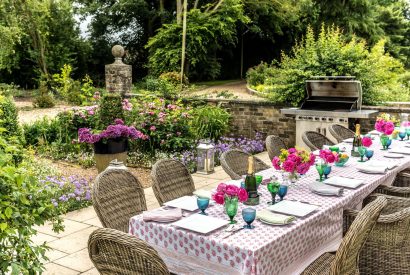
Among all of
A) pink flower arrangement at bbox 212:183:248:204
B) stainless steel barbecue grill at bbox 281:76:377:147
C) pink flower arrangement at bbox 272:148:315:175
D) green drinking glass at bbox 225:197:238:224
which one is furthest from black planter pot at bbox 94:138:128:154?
green drinking glass at bbox 225:197:238:224

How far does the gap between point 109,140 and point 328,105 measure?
3.50 meters

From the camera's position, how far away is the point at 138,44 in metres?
21.6

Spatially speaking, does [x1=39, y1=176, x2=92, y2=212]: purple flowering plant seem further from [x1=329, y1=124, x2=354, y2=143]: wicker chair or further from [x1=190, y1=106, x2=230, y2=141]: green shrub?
[x1=329, y1=124, x2=354, y2=143]: wicker chair

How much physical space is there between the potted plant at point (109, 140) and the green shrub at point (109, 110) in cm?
53

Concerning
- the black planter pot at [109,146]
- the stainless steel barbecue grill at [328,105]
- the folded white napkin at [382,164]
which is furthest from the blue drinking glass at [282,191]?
the stainless steel barbecue grill at [328,105]

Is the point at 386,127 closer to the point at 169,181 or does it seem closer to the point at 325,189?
the point at 325,189

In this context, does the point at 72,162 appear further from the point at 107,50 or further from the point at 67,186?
the point at 107,50

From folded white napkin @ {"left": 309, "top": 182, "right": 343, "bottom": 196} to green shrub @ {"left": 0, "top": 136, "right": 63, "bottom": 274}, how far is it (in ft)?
5.53

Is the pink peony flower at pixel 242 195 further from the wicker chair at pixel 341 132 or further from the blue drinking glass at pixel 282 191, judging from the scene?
the wicker chair at pixel 341 132

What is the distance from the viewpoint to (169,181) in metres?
3.52

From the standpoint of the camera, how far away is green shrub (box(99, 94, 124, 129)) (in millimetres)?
7113

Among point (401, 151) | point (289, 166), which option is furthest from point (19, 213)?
point (401, 151)

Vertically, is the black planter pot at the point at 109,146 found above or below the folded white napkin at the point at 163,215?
below

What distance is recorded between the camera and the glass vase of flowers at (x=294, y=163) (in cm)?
331
